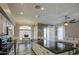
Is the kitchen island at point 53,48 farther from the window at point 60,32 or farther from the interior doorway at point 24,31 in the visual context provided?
the interior doorway at point 24,31

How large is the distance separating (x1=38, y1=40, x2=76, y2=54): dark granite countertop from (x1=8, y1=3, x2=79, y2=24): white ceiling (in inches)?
15.5

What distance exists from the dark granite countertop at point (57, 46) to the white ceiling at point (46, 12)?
393mm

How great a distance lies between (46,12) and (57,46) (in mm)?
668

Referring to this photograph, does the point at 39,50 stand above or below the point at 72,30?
below

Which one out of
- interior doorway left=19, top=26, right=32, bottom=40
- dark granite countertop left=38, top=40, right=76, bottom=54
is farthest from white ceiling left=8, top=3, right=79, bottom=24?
dark granite countertop left=38, top=40, right=76, bottom=54

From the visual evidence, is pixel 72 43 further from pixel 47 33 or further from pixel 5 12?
pixel 5 12

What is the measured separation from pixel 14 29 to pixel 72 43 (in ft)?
3.61

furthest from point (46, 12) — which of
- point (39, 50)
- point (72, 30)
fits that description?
point (39, 50)

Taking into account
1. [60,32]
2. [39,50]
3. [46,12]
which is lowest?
[39,50]

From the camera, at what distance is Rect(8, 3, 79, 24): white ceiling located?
1.99 m

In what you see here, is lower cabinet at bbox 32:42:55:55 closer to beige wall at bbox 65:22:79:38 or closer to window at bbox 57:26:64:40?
window at bbox 57:26:64:40

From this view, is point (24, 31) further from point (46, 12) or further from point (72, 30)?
point (72, 30)

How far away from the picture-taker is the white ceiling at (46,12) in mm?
1990

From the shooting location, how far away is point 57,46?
2.13 m
